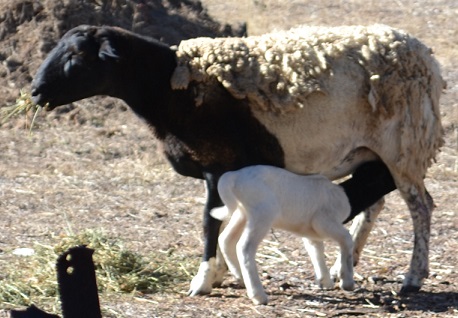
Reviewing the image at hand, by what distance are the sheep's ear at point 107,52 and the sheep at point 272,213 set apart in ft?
3.60

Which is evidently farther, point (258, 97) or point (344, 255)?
point (258, 97)

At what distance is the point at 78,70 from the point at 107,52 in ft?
0.77

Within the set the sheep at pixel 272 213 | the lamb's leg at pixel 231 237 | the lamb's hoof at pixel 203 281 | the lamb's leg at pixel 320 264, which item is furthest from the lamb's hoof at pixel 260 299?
the lamb's leg at pixel 320 264

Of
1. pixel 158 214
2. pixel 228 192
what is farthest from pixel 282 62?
pixel 158 214

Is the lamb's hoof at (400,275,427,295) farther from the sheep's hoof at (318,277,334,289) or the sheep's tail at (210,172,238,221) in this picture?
the sheep's tail at (210,172,238,221)

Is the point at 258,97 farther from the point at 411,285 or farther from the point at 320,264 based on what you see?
the point at 411,285

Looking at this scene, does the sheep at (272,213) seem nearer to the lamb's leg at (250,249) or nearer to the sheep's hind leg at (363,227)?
the lamb's leg at (250,249)

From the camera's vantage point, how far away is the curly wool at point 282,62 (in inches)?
293

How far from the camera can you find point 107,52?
7.31m

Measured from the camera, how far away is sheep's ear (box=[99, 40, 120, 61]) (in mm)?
7299

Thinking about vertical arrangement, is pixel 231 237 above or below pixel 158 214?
above

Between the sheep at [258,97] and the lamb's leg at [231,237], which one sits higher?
the sheep at [258,97]

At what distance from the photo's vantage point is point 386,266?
8.31m

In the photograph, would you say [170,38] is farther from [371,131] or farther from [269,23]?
[371,131]
